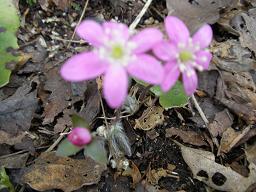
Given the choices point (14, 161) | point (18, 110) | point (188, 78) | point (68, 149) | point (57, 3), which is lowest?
point (14, 161)

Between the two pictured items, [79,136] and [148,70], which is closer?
[148,70]

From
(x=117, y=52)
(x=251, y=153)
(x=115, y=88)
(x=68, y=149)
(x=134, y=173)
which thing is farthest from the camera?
(x=251, y=153)

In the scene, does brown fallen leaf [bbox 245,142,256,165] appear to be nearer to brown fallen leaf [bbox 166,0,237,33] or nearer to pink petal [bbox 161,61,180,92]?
brown fallen leaf [bbox 166,0,237,33]

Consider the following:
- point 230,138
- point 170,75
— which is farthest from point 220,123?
point 170,75

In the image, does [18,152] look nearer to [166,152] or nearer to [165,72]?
[166,152]

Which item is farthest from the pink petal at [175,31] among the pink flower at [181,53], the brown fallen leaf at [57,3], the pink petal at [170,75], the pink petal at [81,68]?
the brown fallen leaf at [57,3]

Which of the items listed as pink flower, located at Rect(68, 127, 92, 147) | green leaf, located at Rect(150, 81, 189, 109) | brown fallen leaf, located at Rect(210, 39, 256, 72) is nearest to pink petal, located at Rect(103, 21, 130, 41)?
pink flower, located at Rect(68, 127, 92, 147)

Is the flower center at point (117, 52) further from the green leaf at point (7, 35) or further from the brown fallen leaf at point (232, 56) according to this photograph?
the brown fallen leaf at point (232, 56)

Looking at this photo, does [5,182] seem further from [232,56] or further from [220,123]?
[232,56]
